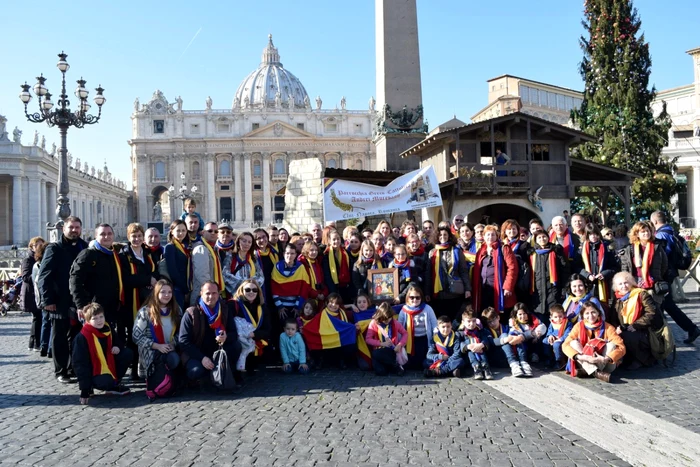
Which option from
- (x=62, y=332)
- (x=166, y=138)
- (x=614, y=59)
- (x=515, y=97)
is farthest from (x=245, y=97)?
(x=62, y=332)

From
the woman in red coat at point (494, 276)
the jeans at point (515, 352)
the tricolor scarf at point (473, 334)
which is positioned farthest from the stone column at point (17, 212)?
the jeans at point (515, 352)

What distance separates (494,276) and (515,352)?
1.06m

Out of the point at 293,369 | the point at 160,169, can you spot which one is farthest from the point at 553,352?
the point at 160,169

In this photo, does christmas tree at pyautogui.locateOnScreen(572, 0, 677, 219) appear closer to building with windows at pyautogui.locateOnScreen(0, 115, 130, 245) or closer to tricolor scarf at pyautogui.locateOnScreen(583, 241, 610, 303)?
tricolor scarf at pyautogui.locateOnScreen(583, 241, 610, 303)

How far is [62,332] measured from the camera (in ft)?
21.1

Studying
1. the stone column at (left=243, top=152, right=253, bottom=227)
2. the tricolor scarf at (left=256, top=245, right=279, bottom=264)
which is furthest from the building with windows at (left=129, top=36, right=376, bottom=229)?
the tricolor scarf at (left=256, top=245, right=279, bottom=264)

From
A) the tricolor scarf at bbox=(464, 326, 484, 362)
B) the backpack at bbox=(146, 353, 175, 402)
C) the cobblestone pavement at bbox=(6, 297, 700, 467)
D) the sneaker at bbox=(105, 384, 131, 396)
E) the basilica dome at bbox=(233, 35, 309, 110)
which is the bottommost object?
the cobblestone pavement at bbox=(6, 297, 700, 467)

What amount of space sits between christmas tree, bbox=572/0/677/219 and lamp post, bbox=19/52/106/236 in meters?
16.7

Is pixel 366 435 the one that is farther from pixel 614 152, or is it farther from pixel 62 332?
pixel 614 152

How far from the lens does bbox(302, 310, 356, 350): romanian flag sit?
6945 millimetres

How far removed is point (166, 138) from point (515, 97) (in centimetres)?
4722

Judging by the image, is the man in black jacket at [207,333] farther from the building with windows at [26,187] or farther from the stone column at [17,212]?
the stone column at [17,212]

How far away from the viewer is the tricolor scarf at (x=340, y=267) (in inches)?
303

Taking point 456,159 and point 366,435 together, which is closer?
point 366,435
